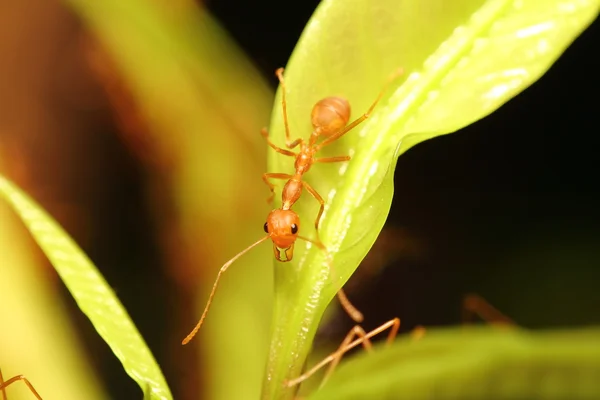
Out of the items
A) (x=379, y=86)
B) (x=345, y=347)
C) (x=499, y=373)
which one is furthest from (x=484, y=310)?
(x=499, y=373)

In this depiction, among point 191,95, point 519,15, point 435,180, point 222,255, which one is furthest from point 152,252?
point 519,15

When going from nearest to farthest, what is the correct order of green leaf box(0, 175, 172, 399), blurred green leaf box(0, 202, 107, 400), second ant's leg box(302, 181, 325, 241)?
green leaf box(0, 175, 172, 399) → second ant's leg box(302, 181, 325, 241) → blurred green leaf box(0, 202, 107, 400)

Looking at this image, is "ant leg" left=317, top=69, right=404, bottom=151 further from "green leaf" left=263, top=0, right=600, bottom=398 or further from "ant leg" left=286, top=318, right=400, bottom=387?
"ant leg" left=286, top=318, right=400, bottom=387

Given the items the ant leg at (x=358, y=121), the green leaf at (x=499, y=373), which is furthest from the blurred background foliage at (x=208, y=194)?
the green leaf at (x=499, y=373)

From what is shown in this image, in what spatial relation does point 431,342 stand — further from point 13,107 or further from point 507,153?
point 13,107

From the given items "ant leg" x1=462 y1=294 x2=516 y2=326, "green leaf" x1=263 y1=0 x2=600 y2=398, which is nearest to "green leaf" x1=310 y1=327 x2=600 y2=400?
"green leaf" x1=263 y1=0 x2=600 y2=398

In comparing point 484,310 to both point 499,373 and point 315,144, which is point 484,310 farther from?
point 499,373
